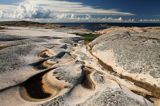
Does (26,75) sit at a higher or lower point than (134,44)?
lower

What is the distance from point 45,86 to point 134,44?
2175 cm

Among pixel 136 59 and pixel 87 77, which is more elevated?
pixel 136 59

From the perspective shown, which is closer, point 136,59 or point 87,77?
point 87,77

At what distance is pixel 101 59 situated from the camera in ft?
160

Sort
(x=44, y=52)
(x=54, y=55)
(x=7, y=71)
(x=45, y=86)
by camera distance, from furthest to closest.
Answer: (x=44, y=52) → (x=54, y=55) → (x=7, y=71) → (x=45, y=86)

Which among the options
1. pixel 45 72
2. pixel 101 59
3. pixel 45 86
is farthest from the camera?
pixel 101 59

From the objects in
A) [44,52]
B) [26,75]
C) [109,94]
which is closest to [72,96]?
[109,94]

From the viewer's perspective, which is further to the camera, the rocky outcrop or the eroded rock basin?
the rocky outcrop

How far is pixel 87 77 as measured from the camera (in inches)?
1524

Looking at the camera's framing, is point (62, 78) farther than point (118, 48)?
No

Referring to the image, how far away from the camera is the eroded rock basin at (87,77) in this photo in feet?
96.1

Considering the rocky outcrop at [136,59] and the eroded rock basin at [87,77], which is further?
the rocky outcrop at [136,59]

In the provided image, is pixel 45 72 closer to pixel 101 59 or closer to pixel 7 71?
pixel 7 71

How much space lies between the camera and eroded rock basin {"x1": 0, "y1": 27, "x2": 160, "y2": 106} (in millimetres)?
29284
